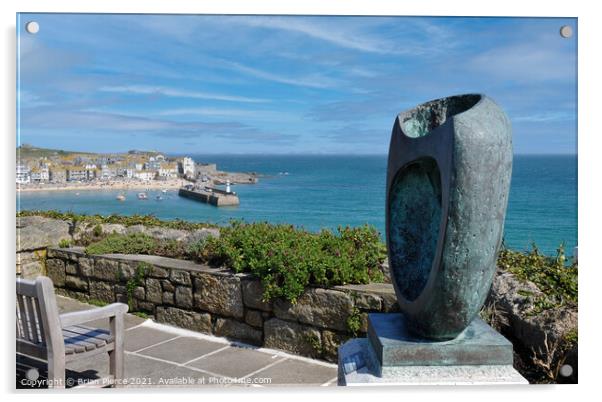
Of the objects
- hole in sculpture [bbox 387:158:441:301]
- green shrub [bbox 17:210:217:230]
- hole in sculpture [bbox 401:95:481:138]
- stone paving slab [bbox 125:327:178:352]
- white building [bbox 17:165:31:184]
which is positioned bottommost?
stone paving slab [bbox 125:327:178:352]

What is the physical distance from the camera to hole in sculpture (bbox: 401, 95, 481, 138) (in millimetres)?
3096

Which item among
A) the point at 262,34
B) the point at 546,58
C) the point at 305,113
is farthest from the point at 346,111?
the point at 546,58

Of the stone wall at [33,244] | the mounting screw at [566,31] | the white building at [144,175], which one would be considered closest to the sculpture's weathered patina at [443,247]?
the mounting screw at [566,31]

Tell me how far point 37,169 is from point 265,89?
7.34 ft

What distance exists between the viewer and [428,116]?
317 cm

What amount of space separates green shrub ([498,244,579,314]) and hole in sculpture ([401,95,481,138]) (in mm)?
1488

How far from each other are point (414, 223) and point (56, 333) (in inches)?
80.3

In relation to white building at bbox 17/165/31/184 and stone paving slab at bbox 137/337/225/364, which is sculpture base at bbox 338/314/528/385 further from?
white building at bbox 17/165/31/184

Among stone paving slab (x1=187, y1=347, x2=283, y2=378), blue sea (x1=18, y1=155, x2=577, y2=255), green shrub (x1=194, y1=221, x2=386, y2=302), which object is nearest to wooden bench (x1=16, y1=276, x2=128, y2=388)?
stone paving slab (x1=187, y1=347, x2=283, y2=378)

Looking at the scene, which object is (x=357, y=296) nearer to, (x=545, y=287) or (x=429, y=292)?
(x=545, y=287)

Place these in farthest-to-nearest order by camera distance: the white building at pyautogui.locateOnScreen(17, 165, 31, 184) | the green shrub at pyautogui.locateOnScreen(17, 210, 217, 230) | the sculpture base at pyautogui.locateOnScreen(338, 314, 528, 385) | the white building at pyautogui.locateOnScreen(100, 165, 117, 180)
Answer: the green shrub at pyautogui.locateOnScreen(17, 210, 217, 230)
the white building at pyautogui.locateOnScreen(100, 165, 117, 180)
the white building at pyautogui.locateOnScreen(17, 165, 31, 184)
the sculpture base at pyautogui.locateOnScreen(338, 314, 528, 385)

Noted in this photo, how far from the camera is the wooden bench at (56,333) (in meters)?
3.12

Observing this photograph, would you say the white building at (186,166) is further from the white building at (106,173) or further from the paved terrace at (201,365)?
the paved terrace at (201,365)

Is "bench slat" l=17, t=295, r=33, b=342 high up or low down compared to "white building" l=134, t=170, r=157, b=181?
down
